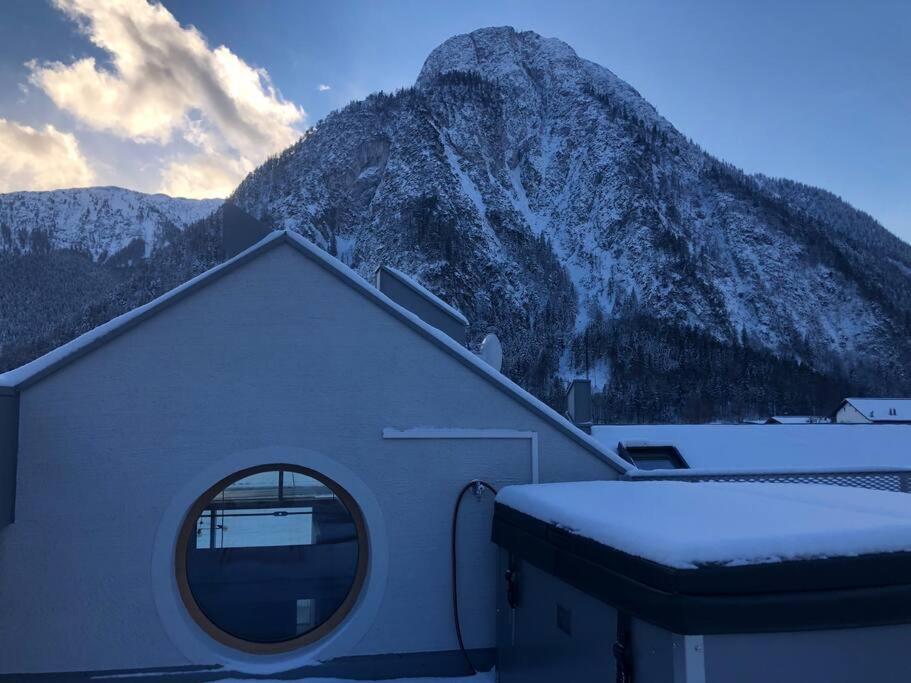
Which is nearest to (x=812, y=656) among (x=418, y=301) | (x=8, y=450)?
(x=8, y=450)

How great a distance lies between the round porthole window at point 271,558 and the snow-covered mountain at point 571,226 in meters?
86.7

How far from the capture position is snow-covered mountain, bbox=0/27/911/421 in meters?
97.4

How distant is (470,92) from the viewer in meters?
138

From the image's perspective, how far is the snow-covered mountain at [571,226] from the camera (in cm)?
10631

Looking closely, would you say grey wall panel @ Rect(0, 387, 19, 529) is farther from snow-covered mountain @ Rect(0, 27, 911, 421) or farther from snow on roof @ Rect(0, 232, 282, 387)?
snow-covered mountain @ Rect(0, 27, 911, 421)

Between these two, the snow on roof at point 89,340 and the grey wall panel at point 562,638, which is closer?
the grey wall panel at point 562,638

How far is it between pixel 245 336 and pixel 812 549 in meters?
4.17

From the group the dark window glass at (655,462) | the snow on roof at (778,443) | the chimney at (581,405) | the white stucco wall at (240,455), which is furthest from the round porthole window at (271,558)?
the snow on roof at (778,443)

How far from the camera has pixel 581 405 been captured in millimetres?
13555

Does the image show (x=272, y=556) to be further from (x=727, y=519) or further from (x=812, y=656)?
(x=812, y=656)

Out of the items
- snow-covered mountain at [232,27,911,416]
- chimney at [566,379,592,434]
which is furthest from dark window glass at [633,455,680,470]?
snow-covered mountain at [232,27,911,416]

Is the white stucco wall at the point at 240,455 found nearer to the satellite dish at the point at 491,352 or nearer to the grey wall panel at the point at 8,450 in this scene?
the grey wall panel at the point at 8,450

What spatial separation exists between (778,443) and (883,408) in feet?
149

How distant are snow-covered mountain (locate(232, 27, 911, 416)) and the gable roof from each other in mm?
89849
